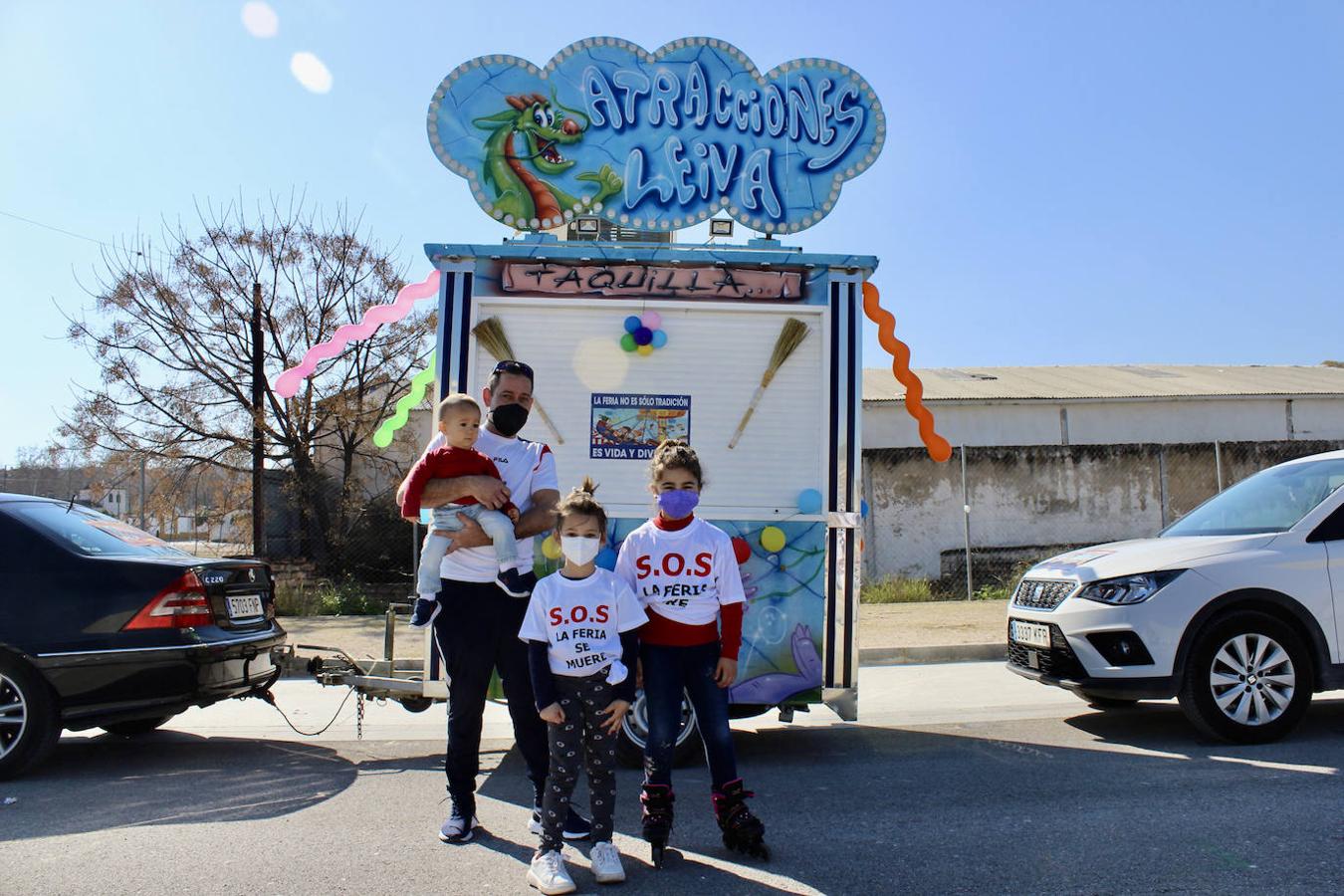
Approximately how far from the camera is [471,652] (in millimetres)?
4188

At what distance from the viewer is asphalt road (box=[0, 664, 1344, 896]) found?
3.80 metres

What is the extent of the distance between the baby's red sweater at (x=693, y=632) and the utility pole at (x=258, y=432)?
12.7m

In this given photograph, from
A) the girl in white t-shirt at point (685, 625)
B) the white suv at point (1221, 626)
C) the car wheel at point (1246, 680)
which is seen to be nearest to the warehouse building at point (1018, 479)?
the white suv at point (1221, 626)

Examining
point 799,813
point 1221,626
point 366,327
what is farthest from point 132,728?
point 1221,626

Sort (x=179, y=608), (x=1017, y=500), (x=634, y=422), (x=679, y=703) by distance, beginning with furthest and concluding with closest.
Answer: (x=1017, y=500)
(x=634, y=422)
(x=179, y=608)
(x=679, y=703)

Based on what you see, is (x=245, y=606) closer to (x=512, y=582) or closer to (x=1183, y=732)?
(x=512, y=582)

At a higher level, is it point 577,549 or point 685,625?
point 577,549

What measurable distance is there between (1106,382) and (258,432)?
1750cm

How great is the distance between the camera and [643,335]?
5.84 meters

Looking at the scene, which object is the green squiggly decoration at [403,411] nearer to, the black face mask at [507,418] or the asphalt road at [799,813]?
the black face mask at [507,418]

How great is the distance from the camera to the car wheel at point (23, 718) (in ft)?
17.7

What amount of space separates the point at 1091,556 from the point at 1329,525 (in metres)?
1.34

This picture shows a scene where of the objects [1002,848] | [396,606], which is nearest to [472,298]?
[396,606]

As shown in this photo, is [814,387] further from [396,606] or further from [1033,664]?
[396,606]
